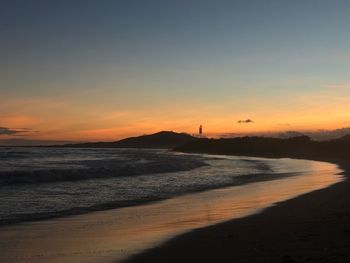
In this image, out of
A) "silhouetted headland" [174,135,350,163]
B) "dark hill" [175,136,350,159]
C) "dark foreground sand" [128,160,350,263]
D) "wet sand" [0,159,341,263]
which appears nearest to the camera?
"dark foreground sand" [128,160,350,263]

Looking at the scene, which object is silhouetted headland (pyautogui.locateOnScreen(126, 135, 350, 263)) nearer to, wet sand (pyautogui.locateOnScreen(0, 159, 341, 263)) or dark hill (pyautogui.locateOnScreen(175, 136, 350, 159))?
wet sand (pyautogui.locateOnScreen(0, 159, 341, 263))

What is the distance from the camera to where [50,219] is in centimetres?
1450

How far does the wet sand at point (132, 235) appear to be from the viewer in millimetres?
9562

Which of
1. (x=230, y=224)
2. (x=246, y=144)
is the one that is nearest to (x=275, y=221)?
→ (x=230, y=224)

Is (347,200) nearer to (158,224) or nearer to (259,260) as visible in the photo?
(158,224)

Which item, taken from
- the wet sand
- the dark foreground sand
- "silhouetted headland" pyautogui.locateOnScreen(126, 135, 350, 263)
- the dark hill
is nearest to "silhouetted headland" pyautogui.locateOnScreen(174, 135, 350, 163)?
the dark hill

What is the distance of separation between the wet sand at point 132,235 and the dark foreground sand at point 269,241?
0.02 m

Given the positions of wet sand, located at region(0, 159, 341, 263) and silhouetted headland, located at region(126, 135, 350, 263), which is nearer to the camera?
silhouetted headland, located at region(126, 135, 350, 263)

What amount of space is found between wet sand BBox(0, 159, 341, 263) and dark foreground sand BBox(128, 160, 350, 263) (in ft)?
0.07

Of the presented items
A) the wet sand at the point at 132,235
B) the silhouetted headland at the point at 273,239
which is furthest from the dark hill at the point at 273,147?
the silhouetted headland at the point at 273,239

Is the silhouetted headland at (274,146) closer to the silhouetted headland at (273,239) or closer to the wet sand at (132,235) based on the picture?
the wet sand at (132,235)

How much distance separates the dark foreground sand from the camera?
8938 mm

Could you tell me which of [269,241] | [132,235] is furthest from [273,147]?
[269,241]

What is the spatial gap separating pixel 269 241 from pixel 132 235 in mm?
3098
